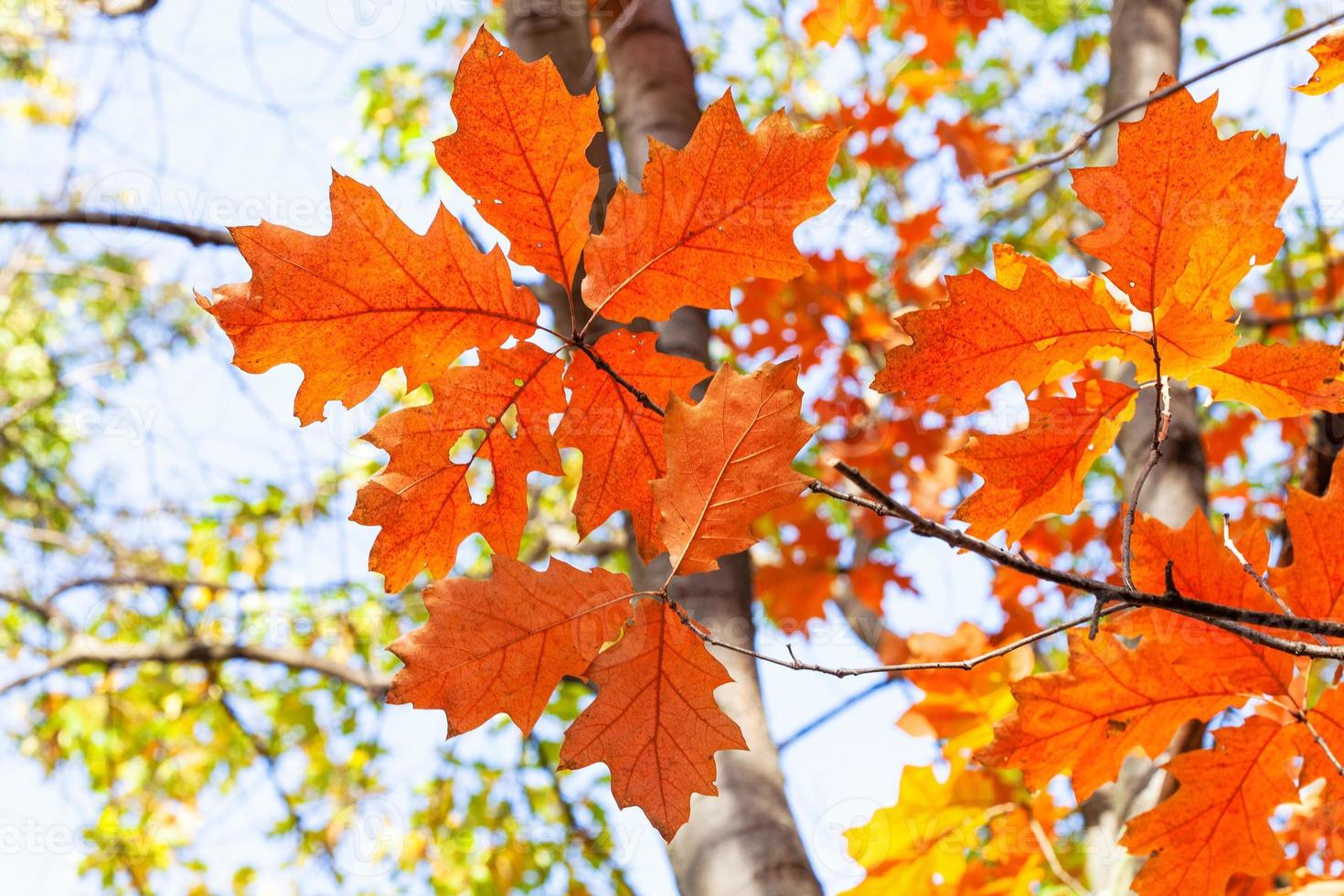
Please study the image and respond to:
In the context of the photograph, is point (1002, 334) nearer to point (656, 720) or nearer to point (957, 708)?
point (656, 720)

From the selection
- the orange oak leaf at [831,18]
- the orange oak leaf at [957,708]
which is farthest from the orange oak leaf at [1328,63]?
the orange oak leaf at [831,18]

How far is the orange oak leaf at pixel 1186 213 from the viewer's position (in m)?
0.87

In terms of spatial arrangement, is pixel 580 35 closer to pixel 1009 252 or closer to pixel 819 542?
pixel 1009 252

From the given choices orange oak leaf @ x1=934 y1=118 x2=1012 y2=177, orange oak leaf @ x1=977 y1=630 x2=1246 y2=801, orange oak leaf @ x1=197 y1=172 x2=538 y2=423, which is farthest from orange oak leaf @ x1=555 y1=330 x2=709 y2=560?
orange oak leaf @ x1=934 y1=118 x2=1012 y2=177

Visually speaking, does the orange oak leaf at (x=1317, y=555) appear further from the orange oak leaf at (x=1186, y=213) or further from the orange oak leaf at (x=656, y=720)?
the orange oak leaf at (x=656, y=720)

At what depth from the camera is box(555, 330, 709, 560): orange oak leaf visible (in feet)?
3.50

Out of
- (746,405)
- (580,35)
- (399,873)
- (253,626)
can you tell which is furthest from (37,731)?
(746,405)

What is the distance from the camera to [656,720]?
100cm

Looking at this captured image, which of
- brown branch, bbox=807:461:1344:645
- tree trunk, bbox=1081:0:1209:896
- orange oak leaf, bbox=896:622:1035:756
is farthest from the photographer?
orange oak leaf, bbox=896:622:1035:756

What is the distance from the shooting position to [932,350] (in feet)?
3.13

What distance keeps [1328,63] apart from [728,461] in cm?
72

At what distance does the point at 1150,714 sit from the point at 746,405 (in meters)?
0.66

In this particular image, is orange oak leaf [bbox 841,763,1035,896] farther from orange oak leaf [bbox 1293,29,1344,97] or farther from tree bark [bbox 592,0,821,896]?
orange oak leaf [bbox 1293,29,1344,97]

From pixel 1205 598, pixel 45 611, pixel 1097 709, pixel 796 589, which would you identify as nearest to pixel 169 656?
pixel 45 611
